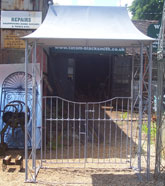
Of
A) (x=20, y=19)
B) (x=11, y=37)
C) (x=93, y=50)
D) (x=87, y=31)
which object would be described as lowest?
(x=87, y=31)

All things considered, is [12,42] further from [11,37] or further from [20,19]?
[20,19]

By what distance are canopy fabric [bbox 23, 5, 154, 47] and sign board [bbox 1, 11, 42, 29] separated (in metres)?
2.21

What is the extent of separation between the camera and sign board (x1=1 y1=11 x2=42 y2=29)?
7.54m

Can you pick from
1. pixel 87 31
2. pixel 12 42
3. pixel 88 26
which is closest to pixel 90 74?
pixel 12 42

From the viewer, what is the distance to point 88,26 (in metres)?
5.02

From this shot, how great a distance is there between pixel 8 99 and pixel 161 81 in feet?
14.4

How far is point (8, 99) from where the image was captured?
7.23 metres

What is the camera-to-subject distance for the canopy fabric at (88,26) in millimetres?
4645

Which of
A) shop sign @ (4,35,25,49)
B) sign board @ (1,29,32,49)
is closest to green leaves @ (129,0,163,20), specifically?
sign board @ (1,29,32,49)

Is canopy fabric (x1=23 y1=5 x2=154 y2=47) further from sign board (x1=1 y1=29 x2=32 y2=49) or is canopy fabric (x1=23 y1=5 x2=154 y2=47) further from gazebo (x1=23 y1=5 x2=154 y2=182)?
sign board (x1=1 y1=29 x2=32 y2=49)

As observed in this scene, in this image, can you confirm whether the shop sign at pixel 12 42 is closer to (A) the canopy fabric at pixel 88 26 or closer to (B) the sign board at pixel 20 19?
(B) the sign board at pixel 20 19

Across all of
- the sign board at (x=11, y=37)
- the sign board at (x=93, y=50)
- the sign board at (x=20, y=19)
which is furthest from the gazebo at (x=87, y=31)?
the sign board at (x=93, y=50)

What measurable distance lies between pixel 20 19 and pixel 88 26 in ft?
11.0

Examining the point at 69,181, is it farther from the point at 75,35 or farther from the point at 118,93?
the point at 118,93
